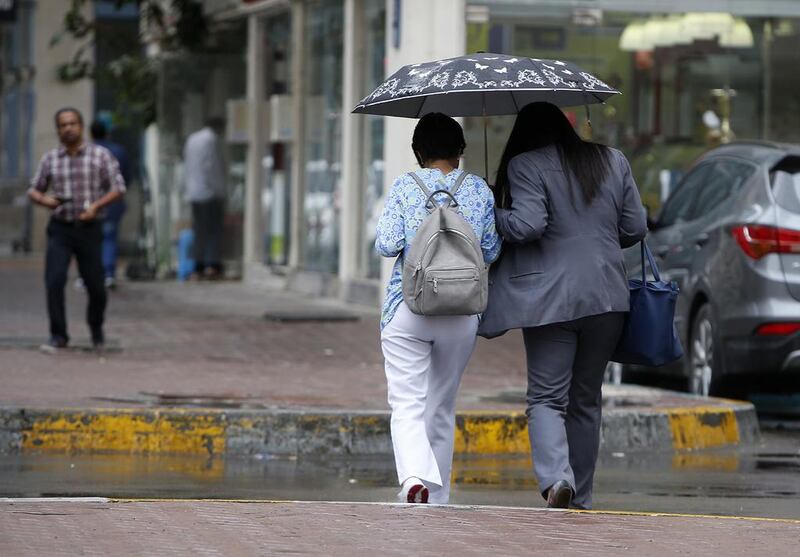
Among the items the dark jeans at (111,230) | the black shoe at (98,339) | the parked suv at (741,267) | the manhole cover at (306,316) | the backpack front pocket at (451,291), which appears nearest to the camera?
the backpack front pocket at (451,291)

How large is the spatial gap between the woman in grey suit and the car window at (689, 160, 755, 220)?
4.36 m

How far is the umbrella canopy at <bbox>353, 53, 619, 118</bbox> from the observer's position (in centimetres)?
704

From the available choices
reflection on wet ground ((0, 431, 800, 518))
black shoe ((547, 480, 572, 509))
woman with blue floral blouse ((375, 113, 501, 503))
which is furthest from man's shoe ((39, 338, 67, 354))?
black shoe ((547, 480, 572, 509))

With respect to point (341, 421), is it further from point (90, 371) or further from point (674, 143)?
point (674, 143)

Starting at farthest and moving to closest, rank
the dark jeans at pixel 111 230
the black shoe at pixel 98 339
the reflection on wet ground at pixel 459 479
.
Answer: the dark jeans at pixel 111 230, the black shoe at pixel 98 339, the reflection on wet ground at pixel 459 479

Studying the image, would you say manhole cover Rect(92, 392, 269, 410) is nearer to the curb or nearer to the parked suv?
the curb

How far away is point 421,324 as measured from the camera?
7.00m

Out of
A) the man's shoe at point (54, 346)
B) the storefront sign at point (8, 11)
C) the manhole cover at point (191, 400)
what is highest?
the storefront sign at point (8, 11)

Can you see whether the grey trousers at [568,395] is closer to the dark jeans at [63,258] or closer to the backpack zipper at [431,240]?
the backpack zipper at [431,240]

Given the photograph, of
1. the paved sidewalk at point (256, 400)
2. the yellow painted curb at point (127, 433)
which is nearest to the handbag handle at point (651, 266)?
the paved sidewalk at point (256, 400)

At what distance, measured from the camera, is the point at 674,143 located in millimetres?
17062

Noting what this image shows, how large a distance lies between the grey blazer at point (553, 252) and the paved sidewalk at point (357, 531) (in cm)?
76

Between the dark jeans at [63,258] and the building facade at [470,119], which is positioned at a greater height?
the building facade at [470,119]

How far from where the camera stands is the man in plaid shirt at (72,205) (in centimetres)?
1353
